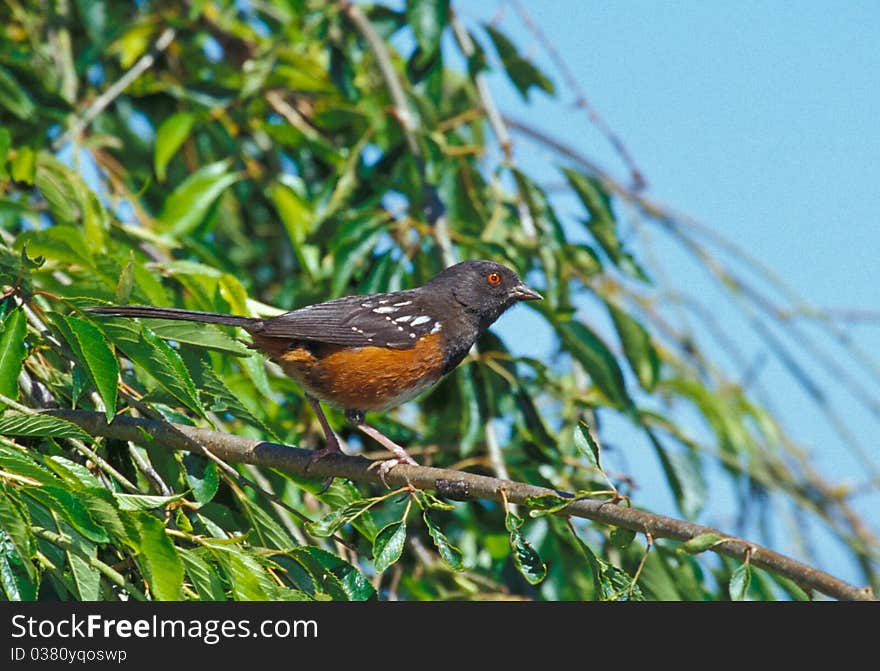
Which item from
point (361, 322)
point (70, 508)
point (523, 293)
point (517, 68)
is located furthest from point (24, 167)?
point (517, 68)

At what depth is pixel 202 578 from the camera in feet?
8.06

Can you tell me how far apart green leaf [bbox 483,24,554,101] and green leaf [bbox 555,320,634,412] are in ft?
4.58

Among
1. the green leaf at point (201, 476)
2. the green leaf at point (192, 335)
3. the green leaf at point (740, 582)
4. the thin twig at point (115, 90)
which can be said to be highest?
the thin twig at point (115, 90)

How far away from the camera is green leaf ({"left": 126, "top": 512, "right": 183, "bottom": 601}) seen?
2.37 meters

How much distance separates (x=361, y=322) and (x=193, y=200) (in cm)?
131

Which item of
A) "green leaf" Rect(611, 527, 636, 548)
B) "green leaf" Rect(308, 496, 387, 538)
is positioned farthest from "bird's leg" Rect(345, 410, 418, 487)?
"green leaf" Rect(611, 527, 636, 548)

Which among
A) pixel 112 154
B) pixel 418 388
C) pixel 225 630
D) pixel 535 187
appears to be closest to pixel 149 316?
pixel 225 630

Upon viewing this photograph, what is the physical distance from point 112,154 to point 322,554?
12.2 ft

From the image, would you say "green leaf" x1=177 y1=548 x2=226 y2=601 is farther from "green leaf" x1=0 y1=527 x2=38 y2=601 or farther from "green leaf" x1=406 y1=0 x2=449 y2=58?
"green leaf" x1=406 y1=0 x2=449 y2=58

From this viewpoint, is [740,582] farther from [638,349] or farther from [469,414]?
[638,349]

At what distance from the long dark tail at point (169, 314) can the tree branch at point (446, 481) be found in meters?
0.29

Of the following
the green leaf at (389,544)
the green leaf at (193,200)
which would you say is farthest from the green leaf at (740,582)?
the green leaf at (193,200)

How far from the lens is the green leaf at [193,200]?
4.76 metres

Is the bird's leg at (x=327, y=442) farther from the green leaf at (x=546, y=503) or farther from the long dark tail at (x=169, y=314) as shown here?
the green leaf at (x=546, y=503)
